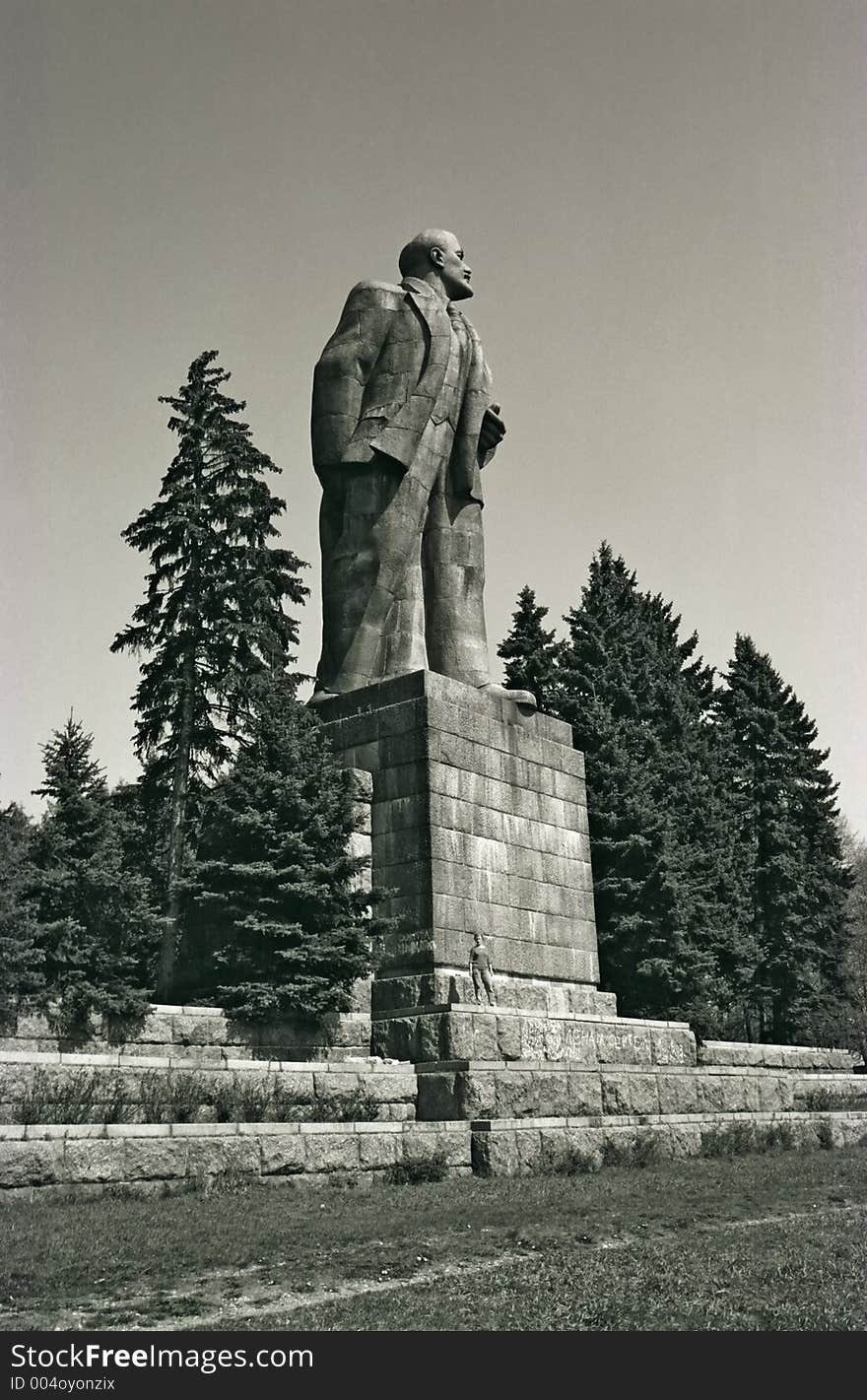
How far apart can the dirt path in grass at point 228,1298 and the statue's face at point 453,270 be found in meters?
13.5

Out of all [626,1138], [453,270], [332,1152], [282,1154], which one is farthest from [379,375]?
[282,1154]

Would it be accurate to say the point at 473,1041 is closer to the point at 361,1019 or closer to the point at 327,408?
the point at 361,1019

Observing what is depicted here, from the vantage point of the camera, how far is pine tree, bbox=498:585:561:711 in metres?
28.9

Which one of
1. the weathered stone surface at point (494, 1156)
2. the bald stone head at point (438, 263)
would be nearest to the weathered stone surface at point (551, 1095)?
the weathered stone surface at point (494, 1156)

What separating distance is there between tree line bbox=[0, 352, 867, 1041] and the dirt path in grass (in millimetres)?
5539

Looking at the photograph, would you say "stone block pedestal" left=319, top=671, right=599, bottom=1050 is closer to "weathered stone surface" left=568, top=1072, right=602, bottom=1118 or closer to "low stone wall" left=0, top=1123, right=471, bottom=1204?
"weathered stone surface" left=568, top=1072, right=602, bottom=1118

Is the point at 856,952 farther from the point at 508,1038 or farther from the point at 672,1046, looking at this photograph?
the point at 508,1038

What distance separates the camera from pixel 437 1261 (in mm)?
7098

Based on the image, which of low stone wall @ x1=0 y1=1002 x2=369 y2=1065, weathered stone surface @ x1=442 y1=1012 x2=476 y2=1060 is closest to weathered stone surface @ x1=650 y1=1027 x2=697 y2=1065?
weathered stone surface @ x1=442 y1=1012 x2=476 y2=1060

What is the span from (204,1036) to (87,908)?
1923 millimetres

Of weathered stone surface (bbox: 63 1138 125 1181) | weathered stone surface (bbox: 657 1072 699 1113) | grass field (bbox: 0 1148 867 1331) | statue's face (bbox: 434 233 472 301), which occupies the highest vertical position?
statue's face (bbox: 434 233 472 301)

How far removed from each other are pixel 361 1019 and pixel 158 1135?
186 inches

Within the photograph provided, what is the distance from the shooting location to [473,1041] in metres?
13.0
